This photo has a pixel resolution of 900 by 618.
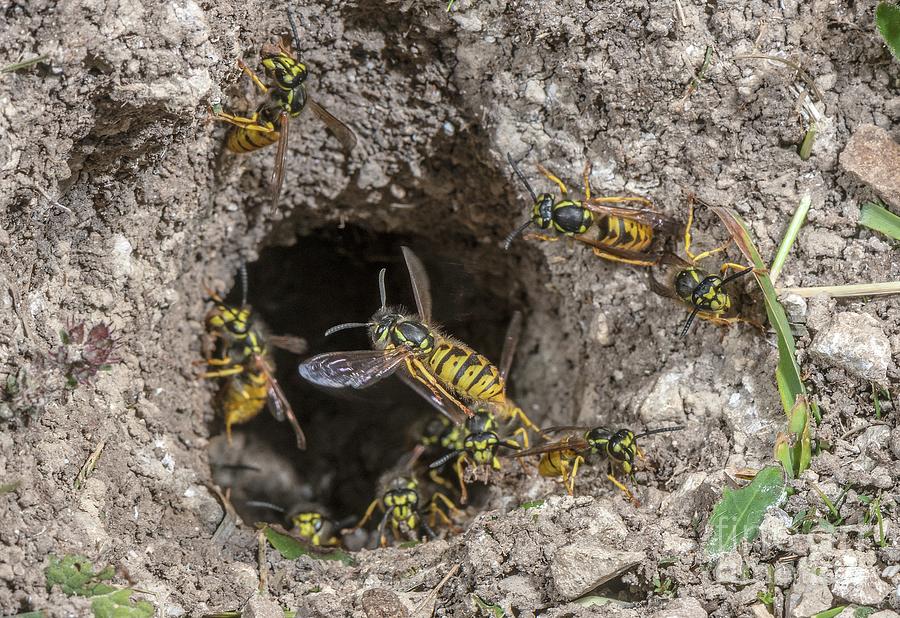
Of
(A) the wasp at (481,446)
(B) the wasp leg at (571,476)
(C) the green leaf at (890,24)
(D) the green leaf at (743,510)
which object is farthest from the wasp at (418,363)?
(C) the green leaf at (890,24)

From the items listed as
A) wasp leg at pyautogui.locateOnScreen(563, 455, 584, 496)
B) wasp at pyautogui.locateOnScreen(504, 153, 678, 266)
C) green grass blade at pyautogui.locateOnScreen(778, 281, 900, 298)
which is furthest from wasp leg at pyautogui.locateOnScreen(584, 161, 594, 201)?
wasp leg at pyautogui.locateOnScreen(563, 455, 584, 496)

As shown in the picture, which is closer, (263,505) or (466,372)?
(466,372)

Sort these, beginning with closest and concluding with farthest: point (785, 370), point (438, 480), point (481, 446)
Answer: point (785, 370) → point (481, 446) → point (438, 480)

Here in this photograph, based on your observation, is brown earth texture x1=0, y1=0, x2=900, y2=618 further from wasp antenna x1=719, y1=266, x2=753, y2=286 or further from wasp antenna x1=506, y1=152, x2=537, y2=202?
wasp antenna x1=719, y1=266, x2=753, y2=286

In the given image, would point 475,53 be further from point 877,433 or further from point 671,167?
point 877,433

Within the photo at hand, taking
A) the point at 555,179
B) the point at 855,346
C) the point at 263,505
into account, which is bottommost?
the point at 263,505

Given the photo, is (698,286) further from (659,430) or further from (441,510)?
(441,510)

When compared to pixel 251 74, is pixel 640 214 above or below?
below

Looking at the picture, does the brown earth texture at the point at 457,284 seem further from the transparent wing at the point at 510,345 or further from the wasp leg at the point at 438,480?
the wasp leg at the point at 438,480

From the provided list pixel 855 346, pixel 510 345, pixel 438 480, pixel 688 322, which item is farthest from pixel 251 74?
pixel 855 346
